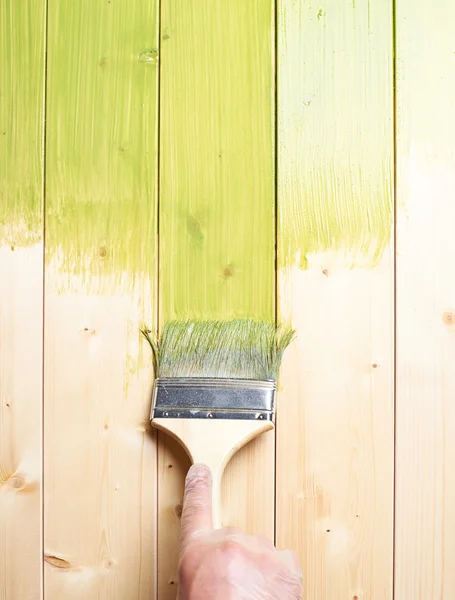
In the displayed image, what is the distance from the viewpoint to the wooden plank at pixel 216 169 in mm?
737

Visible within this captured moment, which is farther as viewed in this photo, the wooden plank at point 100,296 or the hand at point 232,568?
the wooden plank at point 100,296

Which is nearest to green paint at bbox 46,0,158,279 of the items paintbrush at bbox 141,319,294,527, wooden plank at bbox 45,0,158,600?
wooden plank at bbox 45,0,158,600

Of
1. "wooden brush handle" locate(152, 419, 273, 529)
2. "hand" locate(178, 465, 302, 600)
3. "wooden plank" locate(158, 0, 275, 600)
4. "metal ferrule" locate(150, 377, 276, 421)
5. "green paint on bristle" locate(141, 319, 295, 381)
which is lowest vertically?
"hand" locate(178, 465, 302, 600)

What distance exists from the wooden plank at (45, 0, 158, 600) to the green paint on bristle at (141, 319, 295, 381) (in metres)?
0.04

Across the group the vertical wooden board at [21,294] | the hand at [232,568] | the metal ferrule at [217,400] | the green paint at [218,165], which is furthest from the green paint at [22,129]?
the hand at [232,568]

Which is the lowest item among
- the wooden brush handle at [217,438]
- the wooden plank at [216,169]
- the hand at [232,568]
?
the hand at [232,568]

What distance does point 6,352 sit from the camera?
2.47ft

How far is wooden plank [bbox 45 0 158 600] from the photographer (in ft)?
2.41

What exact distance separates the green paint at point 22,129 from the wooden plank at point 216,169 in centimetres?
17

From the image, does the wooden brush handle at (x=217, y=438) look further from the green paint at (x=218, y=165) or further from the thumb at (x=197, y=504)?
the green paint at (x=218, y=165)

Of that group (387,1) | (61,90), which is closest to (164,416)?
(61,90)

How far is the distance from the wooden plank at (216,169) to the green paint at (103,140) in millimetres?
25

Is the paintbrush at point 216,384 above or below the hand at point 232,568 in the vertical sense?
above

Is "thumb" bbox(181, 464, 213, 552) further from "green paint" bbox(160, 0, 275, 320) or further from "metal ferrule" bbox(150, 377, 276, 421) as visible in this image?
"green paint" bbox(160, 0, 275, 320)
